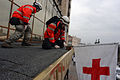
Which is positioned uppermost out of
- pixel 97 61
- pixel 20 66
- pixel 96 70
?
pixel 20 66

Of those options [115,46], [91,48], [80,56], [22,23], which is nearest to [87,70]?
[80,56]

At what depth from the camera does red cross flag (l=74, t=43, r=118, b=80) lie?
236 cm

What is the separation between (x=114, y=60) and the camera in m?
2.36

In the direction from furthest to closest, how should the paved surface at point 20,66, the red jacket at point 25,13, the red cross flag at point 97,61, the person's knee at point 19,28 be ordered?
the person's knee at point 19,28 < the red jacket at point 25,13 < the red cross flag at point 97,61 < the paved surface at point 20,66

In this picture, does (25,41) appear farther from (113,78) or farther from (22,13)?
(113,78)

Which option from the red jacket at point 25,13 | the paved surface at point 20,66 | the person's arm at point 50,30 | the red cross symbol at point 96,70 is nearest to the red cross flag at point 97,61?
the red cross symbol at point 96,70

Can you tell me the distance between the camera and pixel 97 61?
2467mm

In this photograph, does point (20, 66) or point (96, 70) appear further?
point (96, 70)

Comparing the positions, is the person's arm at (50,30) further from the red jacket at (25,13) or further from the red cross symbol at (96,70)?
the red cross symbol at (96,70)

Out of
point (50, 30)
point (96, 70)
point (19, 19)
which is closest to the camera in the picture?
point (96, 70)

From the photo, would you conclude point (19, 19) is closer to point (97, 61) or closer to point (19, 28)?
point (19, 28)

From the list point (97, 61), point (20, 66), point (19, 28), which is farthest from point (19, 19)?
point (97, 61)

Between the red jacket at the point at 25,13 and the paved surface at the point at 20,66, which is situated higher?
the red jacket at the point at 25,13

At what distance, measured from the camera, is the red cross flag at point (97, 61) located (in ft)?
7.75
